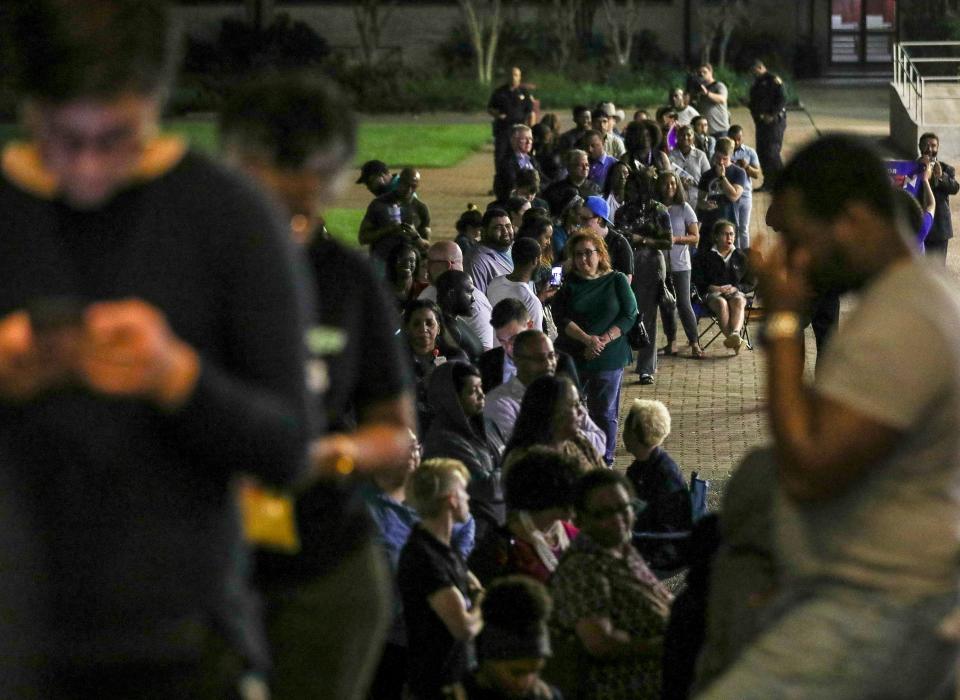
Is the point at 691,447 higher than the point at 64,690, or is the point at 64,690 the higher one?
the point at 64,690

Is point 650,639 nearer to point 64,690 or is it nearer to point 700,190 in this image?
point 64,690

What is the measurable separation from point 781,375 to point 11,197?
1.43 metres

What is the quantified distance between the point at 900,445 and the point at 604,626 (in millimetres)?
3056

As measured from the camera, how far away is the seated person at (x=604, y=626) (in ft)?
20.3

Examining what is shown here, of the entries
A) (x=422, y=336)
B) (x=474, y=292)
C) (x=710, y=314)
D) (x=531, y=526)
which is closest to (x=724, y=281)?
(x=710, y=314)

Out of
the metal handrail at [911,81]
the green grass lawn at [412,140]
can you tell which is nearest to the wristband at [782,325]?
the green grass lawn at [412,140]

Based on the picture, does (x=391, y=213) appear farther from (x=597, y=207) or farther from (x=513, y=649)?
(x=513, y=649)

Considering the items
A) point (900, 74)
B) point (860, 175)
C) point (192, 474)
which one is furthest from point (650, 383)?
point (900, 74)

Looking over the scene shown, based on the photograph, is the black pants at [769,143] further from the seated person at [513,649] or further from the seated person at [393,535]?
the seated person at [513,649]

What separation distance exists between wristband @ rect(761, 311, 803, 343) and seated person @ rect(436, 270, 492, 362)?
751cm

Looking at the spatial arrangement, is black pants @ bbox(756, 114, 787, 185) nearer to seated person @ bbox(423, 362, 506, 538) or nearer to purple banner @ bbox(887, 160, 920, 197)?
purple banner @ bbox(887, 160, 920, 197)

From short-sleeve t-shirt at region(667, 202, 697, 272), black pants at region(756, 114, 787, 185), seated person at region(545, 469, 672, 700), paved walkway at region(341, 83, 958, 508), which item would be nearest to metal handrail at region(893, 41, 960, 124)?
black pants at region(756, 114, 787, 185)

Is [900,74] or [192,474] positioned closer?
[192,474]

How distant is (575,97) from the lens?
43906 millimetres
